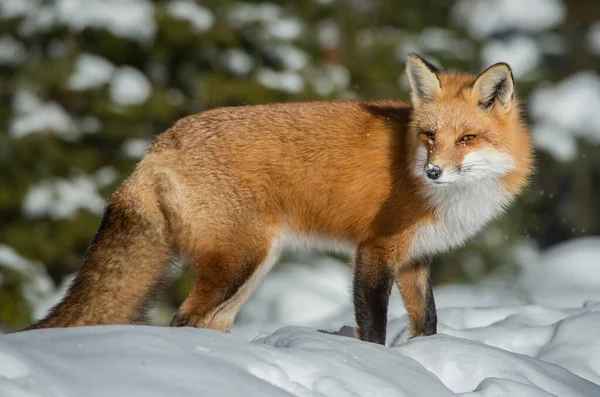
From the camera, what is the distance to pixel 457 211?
175 inches

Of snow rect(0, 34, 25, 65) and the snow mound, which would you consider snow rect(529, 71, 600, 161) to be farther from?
the snow mound

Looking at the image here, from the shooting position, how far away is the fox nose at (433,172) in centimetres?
402

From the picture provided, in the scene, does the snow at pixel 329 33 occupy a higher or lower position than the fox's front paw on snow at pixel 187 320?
higher

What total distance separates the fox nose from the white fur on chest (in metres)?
0.38

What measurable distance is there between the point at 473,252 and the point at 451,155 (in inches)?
263

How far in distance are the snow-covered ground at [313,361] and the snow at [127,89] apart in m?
4.25

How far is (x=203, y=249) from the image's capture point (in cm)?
434

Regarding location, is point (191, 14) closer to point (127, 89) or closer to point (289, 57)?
point (127, 89)

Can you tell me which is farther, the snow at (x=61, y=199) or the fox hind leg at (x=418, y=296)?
the snow at (x=61, y=199)

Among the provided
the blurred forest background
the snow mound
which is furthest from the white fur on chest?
the blurred forest background

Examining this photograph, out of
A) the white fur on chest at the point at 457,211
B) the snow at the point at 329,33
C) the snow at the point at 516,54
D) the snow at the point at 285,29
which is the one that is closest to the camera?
the white fur on chest at the point at 457,211

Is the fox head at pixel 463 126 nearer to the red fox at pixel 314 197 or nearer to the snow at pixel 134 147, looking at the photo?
the red fox at pixel 314 197

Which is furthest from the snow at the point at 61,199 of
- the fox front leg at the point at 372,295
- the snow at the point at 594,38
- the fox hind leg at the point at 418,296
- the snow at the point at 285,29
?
the snow at the point at 594,38

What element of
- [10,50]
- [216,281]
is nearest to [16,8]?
[10,50]
